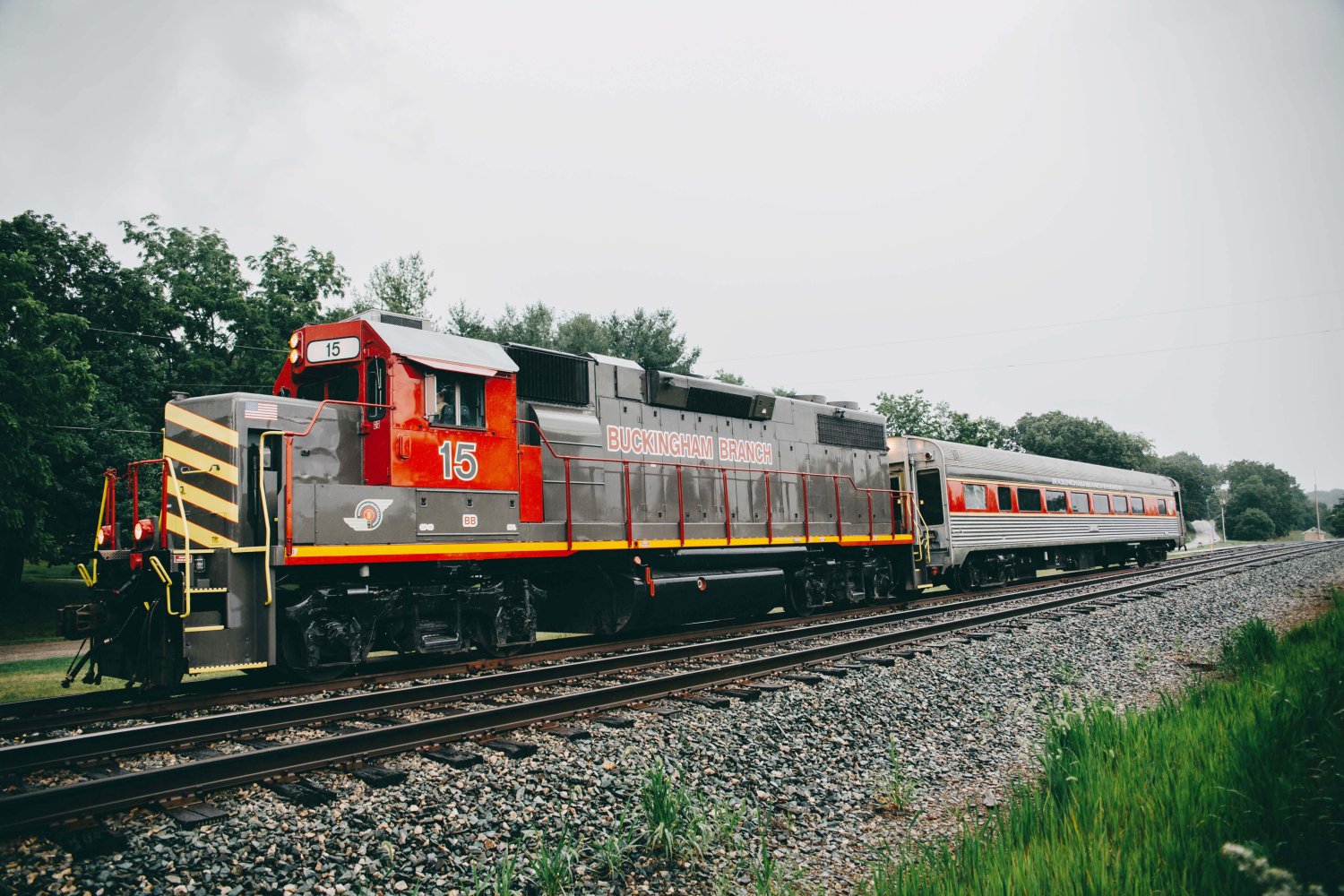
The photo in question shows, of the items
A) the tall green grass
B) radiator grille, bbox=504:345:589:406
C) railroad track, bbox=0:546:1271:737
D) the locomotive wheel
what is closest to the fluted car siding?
the locomotive wheel

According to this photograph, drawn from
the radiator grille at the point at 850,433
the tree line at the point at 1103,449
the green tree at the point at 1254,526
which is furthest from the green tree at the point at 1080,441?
the radiator grille at the point at 850,433

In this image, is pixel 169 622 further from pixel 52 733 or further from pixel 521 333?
pixel 521 333

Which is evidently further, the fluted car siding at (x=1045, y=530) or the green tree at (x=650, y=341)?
the green tree at (x=650, y=341)

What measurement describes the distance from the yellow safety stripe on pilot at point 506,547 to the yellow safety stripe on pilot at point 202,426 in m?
1.30

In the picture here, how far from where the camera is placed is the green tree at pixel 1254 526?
269 ft

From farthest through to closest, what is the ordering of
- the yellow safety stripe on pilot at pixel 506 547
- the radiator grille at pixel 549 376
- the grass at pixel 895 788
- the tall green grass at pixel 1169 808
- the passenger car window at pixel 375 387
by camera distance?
the radiator grille at pixel 549 376 < the passenger car window at pixel 375 387 < the yellow safety stripe on pilot at pixel 506 547 < the grass at pixel 895 788 < the tall green grass at pixel 1169 808

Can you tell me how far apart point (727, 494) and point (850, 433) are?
183 inches

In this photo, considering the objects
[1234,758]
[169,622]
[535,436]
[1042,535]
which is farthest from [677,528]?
[1042,535]

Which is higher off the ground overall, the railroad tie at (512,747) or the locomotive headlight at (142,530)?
the locomotive headlight at (142,530)

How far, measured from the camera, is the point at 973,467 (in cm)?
1902

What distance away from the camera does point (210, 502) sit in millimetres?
7641

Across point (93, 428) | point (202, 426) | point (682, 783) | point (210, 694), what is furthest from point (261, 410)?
point (93, 428)

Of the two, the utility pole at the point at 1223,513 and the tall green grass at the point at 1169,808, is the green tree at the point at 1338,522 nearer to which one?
the utility pole at the point at 1223,513

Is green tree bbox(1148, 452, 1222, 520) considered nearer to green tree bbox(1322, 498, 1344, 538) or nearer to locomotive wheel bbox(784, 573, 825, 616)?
green tree bbox(1322, 498, 1344, 538)
